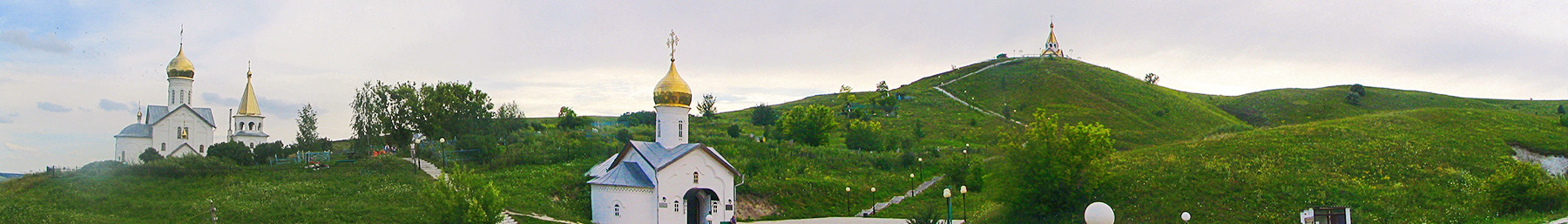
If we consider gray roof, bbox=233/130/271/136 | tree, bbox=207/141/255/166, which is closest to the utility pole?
tree, bbox=207/141/255/166

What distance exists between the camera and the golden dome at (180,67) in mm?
47094

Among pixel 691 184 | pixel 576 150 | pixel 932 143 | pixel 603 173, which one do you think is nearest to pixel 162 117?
pixel 576 150

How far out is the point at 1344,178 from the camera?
3117cm

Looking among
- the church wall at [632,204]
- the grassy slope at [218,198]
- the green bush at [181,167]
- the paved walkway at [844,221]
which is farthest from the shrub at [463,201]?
the paved walkway at [844,221]

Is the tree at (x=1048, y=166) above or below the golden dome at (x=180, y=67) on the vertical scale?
below

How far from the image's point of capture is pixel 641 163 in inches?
1228

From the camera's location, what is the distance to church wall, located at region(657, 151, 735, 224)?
3031 centimetres

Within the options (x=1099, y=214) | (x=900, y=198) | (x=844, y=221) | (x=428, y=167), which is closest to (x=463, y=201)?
(x=844, y=221)

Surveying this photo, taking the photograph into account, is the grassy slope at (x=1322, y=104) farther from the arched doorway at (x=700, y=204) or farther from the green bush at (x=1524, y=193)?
the arched doorway at (x=700, y=204)

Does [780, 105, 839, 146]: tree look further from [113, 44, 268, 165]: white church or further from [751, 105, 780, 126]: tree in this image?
[113, 44, 268, 165]: white church

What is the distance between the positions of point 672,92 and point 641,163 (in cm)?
281

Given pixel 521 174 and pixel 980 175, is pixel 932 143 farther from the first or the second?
pixel 521 174

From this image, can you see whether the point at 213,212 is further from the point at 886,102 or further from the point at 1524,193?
the point at 886,102

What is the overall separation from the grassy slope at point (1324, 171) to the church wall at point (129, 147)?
42.3m
